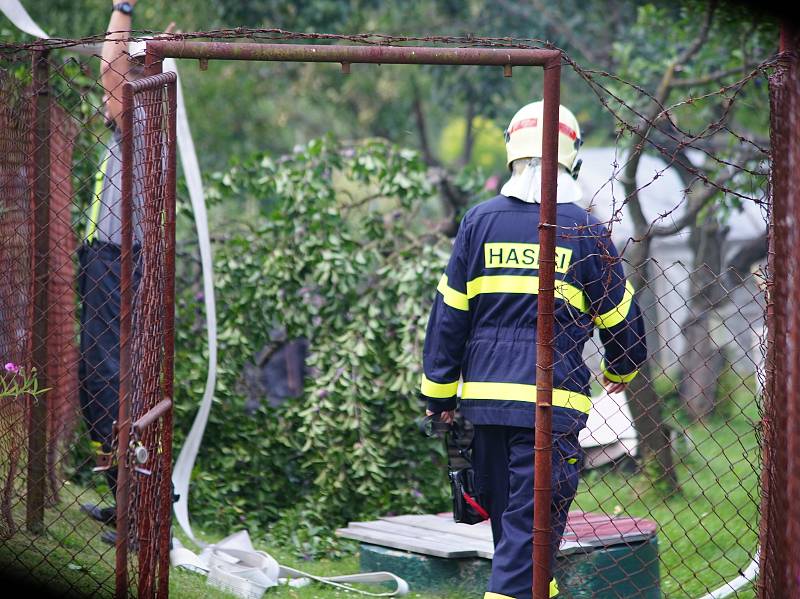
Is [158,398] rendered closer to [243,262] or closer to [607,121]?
[243,262]

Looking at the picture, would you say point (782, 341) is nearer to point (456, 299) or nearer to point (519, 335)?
point (519, 335)

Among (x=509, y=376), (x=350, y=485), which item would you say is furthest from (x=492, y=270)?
(x=350, y=485)

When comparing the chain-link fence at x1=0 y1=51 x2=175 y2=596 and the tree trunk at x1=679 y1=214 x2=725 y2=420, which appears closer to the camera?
the chain-link fence at x1=0 y1=51 x2=175 y2=596

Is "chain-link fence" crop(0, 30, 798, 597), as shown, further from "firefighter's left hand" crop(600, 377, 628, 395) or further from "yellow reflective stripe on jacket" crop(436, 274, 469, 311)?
"yellow reflective stripe on jacket" crop(436, 274, 469, 311)

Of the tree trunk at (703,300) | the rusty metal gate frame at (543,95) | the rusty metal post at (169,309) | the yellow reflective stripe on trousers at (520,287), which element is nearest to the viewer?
the rusty metal gate frame at (543,95)

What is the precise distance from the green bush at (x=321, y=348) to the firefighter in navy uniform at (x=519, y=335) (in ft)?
6.17

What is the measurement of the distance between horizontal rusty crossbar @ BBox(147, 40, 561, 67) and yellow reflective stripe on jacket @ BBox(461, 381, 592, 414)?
1054 millimetres

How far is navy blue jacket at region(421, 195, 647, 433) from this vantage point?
3.28 metres

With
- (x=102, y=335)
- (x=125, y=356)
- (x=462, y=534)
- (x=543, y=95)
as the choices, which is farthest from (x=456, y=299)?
Answer: (x=102, y=335)

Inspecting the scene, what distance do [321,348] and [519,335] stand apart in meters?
2.44

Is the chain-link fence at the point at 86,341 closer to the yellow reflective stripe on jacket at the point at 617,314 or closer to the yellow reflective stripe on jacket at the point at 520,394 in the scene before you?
the yellow reflective stripe on jacket at the point at 520,394

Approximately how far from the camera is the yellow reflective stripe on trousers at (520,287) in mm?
3309

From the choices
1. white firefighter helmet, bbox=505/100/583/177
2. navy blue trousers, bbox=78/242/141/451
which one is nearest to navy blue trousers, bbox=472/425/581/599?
white firefighter helmet, bbox=505/100/583/177

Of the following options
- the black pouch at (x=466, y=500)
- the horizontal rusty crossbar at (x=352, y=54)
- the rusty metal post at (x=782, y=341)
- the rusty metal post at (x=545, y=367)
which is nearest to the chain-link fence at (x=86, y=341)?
the horizontal rusty crossbar at (x=352, y=54)
